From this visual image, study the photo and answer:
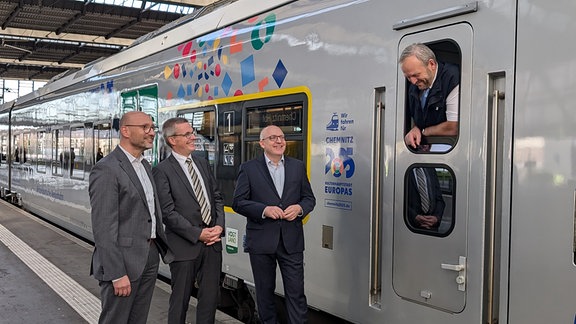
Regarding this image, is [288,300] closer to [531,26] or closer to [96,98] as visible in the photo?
[531,26]

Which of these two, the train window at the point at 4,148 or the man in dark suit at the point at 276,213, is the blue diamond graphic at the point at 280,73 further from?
the train window at the point at 4,148

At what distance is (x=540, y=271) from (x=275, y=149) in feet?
6.40

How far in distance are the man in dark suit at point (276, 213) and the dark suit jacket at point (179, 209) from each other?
0.34 metres

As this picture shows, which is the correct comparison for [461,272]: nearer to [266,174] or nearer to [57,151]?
[266,174]

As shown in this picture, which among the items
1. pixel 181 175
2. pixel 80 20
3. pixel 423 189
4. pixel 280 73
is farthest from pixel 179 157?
pixel 80 20

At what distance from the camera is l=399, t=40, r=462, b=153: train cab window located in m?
3.12

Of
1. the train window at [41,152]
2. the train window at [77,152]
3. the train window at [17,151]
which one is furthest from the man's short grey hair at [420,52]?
the train window at [17,151]

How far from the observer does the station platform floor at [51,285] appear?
533cm

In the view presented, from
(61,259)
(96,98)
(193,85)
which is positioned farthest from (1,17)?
(193,85)

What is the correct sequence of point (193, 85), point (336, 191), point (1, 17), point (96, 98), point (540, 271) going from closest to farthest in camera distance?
point (540, 271), point (336, 191), point (193, 85), point (96, 98), point (1, 17)

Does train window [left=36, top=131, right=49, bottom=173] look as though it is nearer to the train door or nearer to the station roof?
the station roof

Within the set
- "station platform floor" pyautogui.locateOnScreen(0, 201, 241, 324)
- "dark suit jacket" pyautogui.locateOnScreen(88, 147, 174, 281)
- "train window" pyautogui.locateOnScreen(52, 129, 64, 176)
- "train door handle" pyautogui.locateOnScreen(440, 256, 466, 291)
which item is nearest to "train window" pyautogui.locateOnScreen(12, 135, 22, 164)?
"train window" pyautogui.locateOnScreen(52, 129, 64, 176)

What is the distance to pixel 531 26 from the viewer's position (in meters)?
2.75

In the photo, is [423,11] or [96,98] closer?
[423,11]
